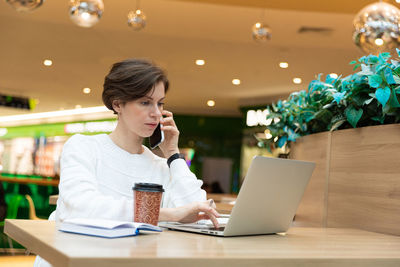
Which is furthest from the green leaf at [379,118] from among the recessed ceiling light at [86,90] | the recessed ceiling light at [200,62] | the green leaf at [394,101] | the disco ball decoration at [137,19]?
the recessed ceiling light at [86,90]

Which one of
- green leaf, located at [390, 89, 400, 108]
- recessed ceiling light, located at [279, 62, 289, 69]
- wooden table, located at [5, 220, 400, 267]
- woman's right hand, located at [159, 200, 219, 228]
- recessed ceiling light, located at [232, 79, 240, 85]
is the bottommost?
wooden table, located at [5, 220, 400, 267]

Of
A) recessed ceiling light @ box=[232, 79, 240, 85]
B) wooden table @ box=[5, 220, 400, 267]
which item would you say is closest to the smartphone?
wooden table @ box=[5, 220, 400, 267]

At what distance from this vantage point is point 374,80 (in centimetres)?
223

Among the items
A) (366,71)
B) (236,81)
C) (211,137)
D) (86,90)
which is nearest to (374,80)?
(366,71)

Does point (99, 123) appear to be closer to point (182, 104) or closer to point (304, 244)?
point (182, 104)

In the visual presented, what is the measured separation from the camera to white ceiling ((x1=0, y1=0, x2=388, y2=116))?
752 cm

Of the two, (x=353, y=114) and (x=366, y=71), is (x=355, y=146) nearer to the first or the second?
(x=353, y=114)

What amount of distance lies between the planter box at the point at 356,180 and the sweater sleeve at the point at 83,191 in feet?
3.80

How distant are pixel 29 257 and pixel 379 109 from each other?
5732mm

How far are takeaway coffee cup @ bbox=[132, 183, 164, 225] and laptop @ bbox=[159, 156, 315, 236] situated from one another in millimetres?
139

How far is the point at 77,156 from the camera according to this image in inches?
70.9

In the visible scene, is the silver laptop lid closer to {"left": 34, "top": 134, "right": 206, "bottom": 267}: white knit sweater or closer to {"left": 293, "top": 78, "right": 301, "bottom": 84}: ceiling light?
{"left": 34, "top": 134, "right": 206, "bottom": 267}: white knit sweater

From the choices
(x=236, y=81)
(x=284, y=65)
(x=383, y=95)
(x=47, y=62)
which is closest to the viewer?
(x=383, y=95)

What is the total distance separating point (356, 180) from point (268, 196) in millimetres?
936
